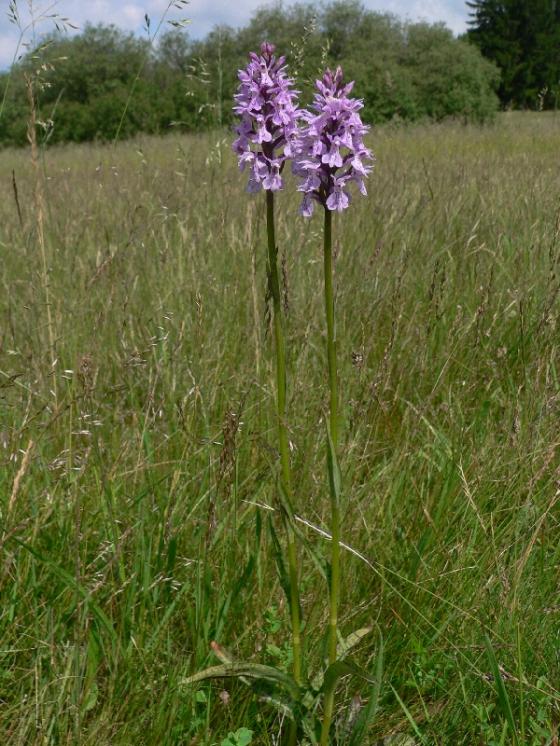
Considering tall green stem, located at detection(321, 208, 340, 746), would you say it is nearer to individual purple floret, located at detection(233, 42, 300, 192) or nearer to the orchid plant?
the orchid plant

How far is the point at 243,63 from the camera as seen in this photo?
13398mm

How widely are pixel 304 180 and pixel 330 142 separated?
7cm

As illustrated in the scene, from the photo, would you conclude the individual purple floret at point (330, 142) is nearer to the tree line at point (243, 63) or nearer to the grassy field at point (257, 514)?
the grassy field at point (257, 514)

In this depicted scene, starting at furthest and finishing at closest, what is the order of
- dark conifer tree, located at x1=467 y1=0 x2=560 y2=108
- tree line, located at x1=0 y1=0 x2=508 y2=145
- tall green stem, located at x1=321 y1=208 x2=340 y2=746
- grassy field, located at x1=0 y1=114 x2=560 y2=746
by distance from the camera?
dark conifer tree, located at x1=467 y1=0 x2=560 y2=108 < tree line, located at x1=0 y1=0 x2=508 y2=145 < grassy field, located at x1=0 y1=114 x2=560 y2=746 < tall green stem, located at x1=321 y1=208 x2=340 y2=746

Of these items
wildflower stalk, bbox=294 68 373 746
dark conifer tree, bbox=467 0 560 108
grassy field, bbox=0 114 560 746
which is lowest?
grassy field, bbox=0 114 560 746

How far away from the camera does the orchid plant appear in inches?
39.4

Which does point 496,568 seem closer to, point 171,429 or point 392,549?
point 392,549

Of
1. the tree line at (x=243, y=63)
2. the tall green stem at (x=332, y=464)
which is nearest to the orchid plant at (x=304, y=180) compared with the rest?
the tall green stem at (x=332, y=464)

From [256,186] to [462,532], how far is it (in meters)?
0.87

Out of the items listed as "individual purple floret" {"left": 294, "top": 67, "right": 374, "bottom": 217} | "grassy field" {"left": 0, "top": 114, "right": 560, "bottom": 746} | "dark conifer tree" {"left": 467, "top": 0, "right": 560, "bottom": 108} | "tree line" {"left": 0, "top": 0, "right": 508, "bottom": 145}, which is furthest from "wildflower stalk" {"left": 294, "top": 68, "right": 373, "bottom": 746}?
"dark conifer tree" {"left": 467, "top": 0, "right": 560, "bottom": 108}

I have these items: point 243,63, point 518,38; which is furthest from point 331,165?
point 518,38

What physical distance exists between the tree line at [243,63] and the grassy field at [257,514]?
7.34 m

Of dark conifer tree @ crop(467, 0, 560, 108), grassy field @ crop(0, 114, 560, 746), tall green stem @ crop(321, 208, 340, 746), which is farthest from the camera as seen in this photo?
dark conifer tree @ crop(467, 0, 560, 108)

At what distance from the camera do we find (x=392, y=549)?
1.47 meters
